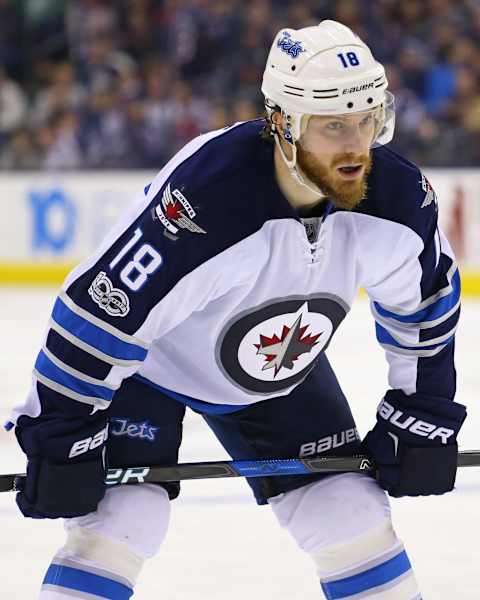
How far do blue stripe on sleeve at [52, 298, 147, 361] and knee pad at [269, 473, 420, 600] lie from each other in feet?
1.24

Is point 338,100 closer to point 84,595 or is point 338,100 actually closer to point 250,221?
point 250,221

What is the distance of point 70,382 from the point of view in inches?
68.7

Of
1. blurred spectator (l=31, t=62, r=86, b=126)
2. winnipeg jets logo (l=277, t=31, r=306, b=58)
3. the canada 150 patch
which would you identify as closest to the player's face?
winnipeg jets logo (l=277, t=31, r=306, b=58)

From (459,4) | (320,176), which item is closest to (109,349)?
(320,176)

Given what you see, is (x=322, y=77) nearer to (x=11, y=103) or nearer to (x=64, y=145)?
(x=64, y=145)

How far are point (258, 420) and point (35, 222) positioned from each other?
478cm

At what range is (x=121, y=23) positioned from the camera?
7.31 meters

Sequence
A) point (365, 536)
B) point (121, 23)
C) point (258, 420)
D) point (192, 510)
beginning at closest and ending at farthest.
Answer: point (365, 536)
point (258, 420)
point (192, 510)
point (121, 23)

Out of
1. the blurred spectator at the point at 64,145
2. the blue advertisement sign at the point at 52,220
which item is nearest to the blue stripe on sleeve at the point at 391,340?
the blue advertisement sign at the point at 52,220

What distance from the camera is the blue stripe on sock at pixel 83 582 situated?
68.2 inches

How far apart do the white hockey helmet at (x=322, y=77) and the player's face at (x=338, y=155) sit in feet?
0.06

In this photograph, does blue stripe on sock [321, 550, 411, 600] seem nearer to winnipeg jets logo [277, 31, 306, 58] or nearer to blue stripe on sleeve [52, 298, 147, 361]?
blue stripe on sleeve [52, 298, 147, 361]

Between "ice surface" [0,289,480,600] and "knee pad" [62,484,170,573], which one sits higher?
"knee pad" [62,484,170,573]

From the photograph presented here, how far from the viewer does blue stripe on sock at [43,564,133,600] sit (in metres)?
1.73
